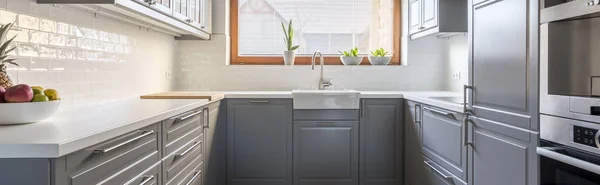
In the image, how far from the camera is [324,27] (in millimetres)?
3965

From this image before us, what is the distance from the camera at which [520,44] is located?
1712 mm

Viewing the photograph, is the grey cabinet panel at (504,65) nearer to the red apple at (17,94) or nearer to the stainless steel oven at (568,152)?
the stainless steel oven at (568,152)

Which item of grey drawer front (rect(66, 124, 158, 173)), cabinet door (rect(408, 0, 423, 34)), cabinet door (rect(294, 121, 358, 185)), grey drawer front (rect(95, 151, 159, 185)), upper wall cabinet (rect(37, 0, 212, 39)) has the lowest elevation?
cabinet door (rect(294, 121, 358, 185))

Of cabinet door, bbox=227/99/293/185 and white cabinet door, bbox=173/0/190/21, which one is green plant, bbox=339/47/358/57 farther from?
white cabinet door, bbox=173/0/190/21

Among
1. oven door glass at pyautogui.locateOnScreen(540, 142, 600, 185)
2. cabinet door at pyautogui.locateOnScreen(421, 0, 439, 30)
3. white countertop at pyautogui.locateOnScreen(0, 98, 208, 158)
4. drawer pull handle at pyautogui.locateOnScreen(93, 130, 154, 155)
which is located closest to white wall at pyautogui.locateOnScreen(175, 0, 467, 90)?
cabinet door at pyautogui.locateOnScreen(421, 0, 439, 30)

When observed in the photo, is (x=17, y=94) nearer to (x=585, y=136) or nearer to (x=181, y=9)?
(x=181, y=9)

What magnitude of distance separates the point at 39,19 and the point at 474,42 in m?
2.02

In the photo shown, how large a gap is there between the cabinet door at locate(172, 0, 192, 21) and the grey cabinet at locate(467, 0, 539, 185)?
5.62ft

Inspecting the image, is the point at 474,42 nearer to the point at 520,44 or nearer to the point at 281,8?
the point at 520,44

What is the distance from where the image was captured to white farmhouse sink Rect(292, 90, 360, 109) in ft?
10.4

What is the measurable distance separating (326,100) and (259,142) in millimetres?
614

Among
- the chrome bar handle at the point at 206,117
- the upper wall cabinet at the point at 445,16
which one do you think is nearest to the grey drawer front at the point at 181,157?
the chrome bar handle at the point at 206,117

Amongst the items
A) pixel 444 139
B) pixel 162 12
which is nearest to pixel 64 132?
pixel 162 12

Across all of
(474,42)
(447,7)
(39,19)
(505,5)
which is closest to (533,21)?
(505,5)
